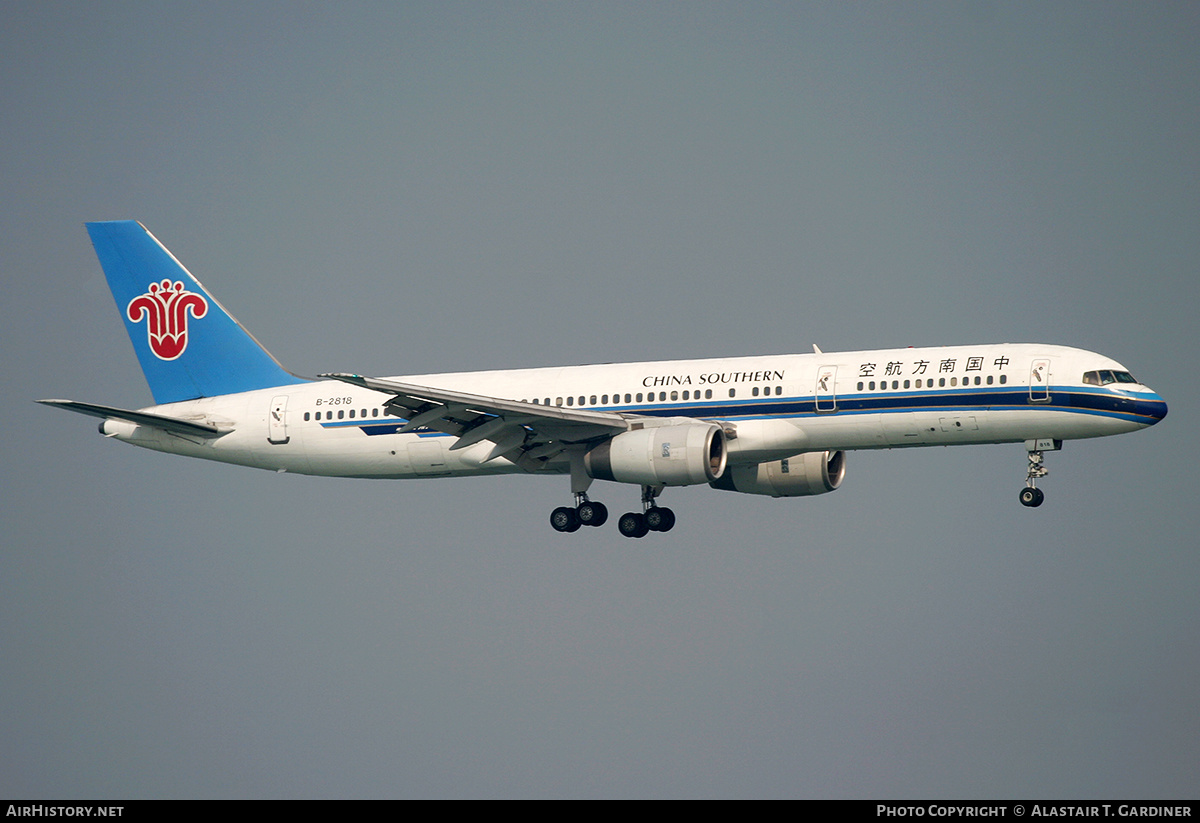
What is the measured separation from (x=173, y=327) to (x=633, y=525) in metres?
19.4

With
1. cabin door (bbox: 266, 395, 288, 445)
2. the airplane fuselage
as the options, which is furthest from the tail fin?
the airplane fuselage

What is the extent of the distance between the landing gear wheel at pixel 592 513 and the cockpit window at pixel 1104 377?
16349 mm

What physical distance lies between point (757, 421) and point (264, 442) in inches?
722

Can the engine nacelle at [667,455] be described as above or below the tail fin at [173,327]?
below

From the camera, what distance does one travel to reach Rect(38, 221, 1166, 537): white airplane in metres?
47.1

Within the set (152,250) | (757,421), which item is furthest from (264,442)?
(757,421)

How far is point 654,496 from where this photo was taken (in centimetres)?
5291

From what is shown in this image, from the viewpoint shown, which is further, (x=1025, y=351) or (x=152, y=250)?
(x=152, y=250)

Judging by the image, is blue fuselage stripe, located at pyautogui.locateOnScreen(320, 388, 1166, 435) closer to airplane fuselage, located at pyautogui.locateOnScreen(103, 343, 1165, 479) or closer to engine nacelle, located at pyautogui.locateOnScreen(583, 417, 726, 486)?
airplane fuselage, located at pyautogui.locateOnScreen(103, 343, 1165, 479)

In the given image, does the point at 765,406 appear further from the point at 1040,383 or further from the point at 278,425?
the point at 278,425

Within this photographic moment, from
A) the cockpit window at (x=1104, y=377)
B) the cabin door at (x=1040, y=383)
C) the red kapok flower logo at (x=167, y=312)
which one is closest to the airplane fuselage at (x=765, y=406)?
the cabin door at (x=1040, y=383)

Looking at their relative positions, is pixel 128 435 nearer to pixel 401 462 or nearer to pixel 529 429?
pixel 401 462

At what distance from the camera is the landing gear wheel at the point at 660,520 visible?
2076 inches

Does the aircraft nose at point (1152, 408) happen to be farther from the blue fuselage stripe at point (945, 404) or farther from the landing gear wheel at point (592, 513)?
the landing gear wheel at point (592, 513)
